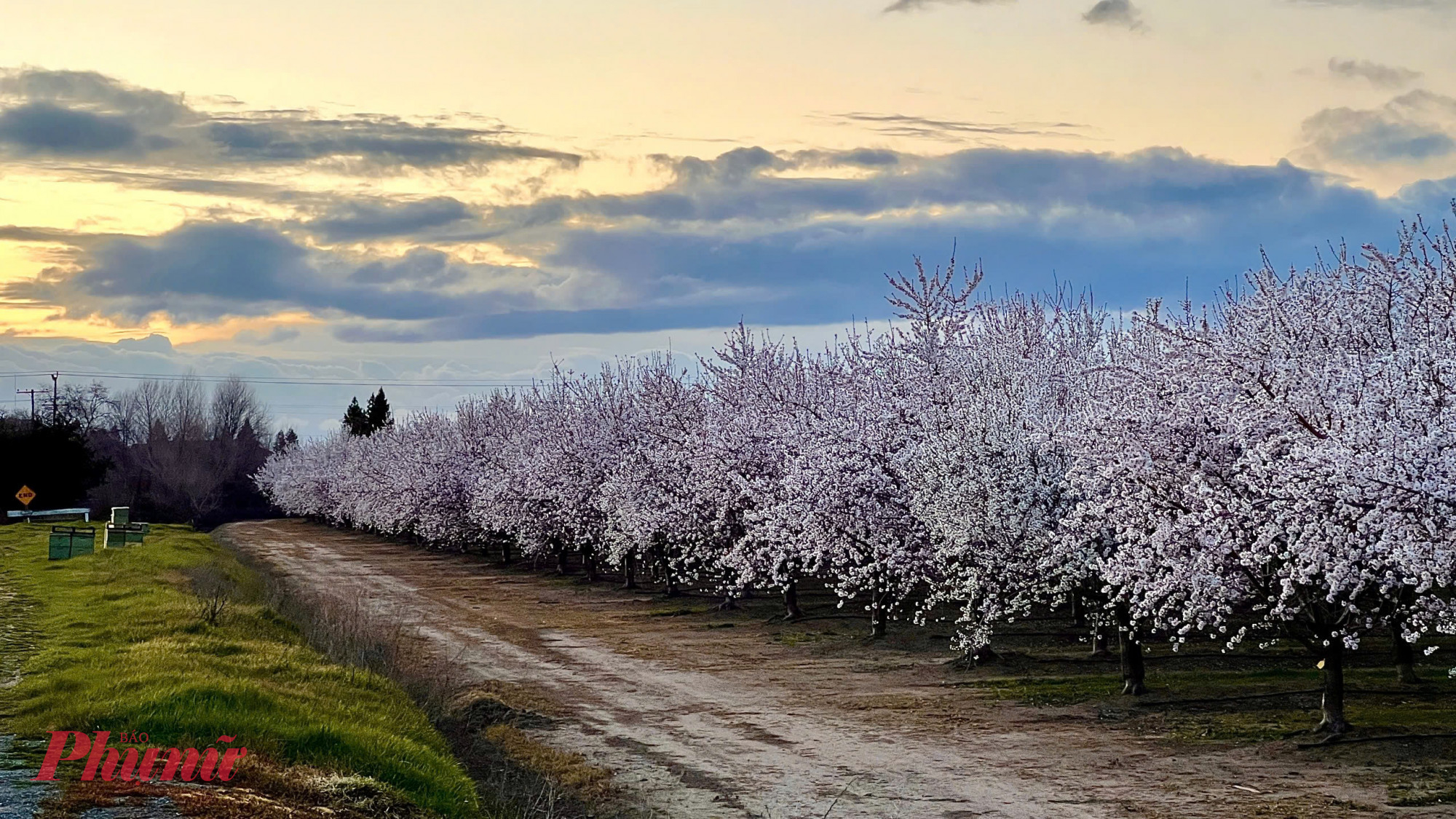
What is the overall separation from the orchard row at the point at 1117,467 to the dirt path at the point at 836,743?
1.75 m

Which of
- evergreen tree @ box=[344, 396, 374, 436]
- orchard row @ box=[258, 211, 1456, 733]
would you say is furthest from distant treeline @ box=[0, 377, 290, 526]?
orchard row @ box=[258, 211, 1456, 733]

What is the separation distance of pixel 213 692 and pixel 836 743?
346 inches

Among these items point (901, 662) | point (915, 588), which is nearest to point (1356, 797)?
point (901, 662)

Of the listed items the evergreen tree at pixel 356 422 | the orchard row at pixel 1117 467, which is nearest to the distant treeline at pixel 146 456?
the evergreen tree at pixel 356 422

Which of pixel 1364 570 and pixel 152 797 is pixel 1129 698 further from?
pixel 152 797

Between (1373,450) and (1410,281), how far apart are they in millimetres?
6205

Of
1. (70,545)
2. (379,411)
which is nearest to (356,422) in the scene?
(379,411)

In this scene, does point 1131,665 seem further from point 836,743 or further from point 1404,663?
point 836,743

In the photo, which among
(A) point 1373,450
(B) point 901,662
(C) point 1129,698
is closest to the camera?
(A) point 1373,450

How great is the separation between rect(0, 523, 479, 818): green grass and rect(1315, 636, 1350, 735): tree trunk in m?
11.9

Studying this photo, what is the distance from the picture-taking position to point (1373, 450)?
14.6 m

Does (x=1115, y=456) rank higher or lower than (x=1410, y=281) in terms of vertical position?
lower

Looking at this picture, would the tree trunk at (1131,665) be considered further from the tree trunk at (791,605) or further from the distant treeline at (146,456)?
the distant treeline at (146,456)

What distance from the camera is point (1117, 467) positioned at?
1908cm
